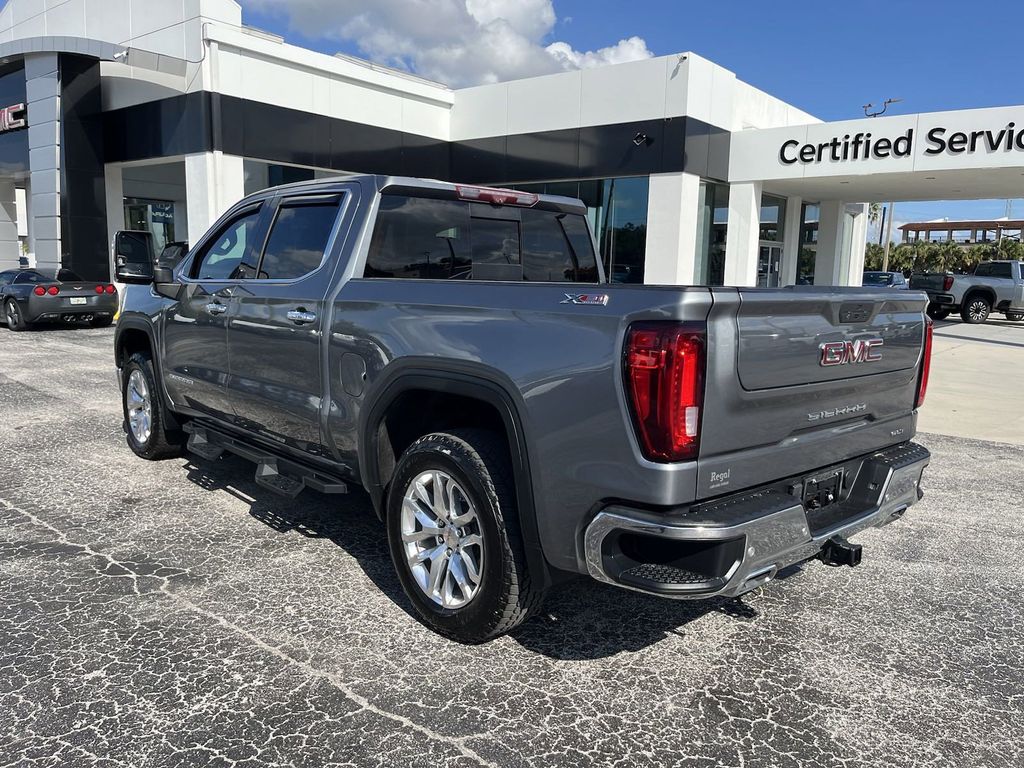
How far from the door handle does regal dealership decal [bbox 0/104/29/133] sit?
22.4 meters

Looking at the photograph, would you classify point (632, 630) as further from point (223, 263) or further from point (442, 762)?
point (223, 263)

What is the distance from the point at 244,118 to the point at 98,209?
5900 mm

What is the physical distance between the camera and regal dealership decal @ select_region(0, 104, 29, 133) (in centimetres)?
2189

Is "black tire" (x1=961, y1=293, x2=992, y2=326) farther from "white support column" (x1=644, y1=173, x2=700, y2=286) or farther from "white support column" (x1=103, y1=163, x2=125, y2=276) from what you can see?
"white support column" (x1=103, y1=163, x2=125, y2=276)

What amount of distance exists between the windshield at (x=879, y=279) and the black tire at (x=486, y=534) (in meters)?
26.7

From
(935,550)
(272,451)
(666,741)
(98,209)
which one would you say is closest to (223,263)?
(272,451)

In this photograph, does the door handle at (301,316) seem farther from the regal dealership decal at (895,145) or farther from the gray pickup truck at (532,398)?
the regal dealership decal at (895,145)

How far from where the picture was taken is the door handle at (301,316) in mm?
4012

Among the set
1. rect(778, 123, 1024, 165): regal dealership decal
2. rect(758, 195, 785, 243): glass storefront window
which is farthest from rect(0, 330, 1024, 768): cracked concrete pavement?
rect(758, 195, 785, 243): glass storefront window

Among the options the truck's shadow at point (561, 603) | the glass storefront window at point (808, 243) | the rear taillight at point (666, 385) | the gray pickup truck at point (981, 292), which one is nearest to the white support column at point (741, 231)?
the glass storefront window at point (808, 243)

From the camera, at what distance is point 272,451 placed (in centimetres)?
455

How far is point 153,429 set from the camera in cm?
597

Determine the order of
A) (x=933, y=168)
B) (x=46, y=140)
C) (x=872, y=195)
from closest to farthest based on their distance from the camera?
(x=933, y=168) → (x=46, y=140) → (x=872, y=195)

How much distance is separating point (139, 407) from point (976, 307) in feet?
88.1
